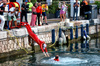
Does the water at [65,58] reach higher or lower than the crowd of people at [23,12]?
lower

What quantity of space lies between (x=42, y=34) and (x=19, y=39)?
1990mm

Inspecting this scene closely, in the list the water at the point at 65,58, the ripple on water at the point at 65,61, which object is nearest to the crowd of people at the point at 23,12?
the water at the point at 65,58

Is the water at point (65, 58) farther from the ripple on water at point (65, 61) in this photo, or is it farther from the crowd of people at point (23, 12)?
the crowd of people at point (23, 12)

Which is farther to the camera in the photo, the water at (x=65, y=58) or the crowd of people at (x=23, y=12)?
the crowd of people at (x=23, y=12)

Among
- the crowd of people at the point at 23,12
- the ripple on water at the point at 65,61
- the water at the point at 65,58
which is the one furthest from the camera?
the crowd of people at the point at 23,12

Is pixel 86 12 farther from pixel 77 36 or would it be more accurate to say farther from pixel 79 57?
pixel 79 57

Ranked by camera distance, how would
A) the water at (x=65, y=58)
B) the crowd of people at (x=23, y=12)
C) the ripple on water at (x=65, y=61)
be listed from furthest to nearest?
1. the crowd of people at (x=23, y=12)
2. the ripple on water at (x=65, y=61)
3. the water at (x=65, y=58)

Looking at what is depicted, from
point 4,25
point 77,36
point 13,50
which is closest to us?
point 13,50

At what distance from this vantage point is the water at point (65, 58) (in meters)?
11.9

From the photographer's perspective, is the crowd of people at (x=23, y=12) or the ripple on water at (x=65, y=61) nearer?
the ripple on water at (x=65, y=61)

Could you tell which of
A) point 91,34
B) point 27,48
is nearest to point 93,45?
point 91,34

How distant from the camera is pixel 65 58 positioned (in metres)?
12.9

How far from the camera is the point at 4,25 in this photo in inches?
544

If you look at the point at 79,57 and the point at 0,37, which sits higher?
the point at 0,37
